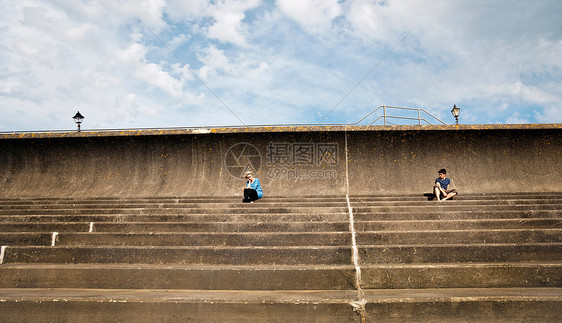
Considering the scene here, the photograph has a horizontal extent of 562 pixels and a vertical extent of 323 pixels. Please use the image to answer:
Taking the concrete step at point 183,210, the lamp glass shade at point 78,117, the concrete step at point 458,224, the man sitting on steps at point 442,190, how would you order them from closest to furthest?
the concrete step at point 458,224 → the concrete step at point 183,210 → the man sitting on steps at point 442,190 → the lamp glass shade at point 78,117

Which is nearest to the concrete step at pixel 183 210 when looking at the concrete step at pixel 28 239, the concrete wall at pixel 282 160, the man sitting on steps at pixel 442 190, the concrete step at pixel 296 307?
the concrete step at pixel 28 239

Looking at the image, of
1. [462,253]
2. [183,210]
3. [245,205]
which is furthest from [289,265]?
[183,210]

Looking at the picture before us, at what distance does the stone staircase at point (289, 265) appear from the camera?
9.37ft

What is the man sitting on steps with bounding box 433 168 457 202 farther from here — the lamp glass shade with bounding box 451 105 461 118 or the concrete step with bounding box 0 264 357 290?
the lamp glass shade with bounding box 451 105 461 118

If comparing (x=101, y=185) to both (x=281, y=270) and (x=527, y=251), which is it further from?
(x=527, y=251)

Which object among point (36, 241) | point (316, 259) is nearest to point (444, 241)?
point (316, 259)

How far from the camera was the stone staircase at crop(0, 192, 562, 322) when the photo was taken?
286 cm

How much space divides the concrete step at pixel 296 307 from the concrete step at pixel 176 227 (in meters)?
1.42

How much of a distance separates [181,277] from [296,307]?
1.34 metres

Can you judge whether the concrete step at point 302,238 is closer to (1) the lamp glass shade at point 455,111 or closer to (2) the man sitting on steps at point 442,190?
(2) the man sitting on steps at point 442,190

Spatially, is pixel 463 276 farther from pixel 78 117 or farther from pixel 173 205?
pixel 78 117

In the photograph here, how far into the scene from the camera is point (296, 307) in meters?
2.85

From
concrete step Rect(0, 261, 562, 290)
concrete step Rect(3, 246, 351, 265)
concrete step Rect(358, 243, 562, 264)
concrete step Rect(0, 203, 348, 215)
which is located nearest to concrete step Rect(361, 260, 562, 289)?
concrete step Rect(0, 261, 562, 290)

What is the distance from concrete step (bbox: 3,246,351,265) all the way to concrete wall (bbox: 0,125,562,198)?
11.5 feet
